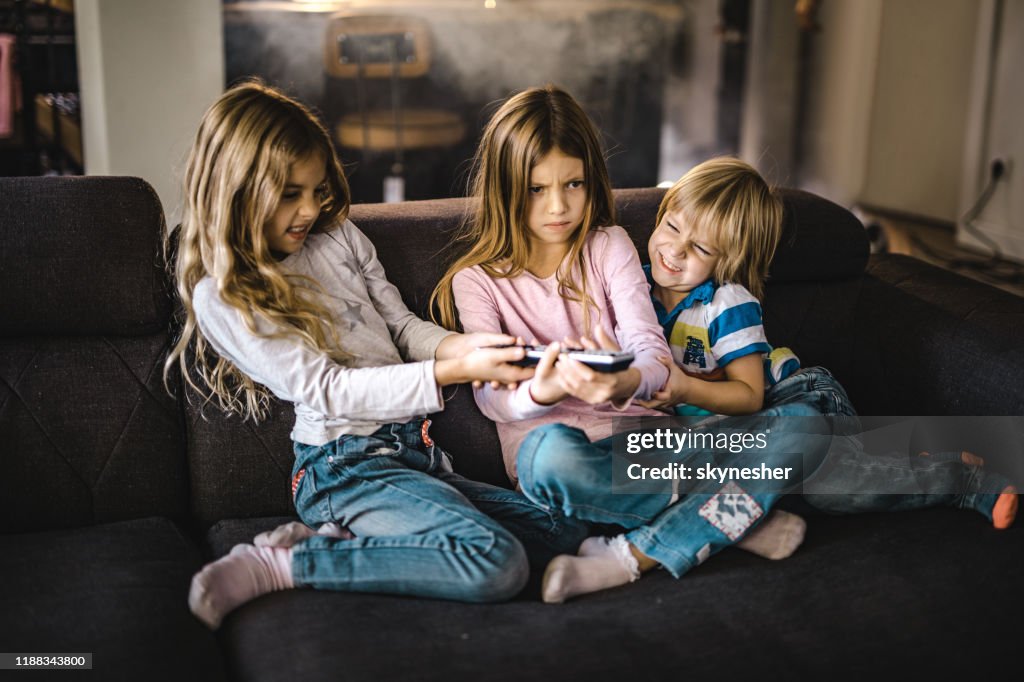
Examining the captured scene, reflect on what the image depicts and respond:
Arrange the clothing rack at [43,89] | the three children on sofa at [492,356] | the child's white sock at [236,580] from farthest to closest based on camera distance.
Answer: the clothing rack at [43,89], the three children on sofa at [492,356], the child's white sock at [236,580]

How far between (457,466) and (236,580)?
0.45 m

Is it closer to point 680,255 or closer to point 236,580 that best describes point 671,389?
point 680,255

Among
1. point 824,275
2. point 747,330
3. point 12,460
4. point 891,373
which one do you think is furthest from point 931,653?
point 12,460

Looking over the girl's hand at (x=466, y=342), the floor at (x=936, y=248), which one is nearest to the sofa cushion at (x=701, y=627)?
the girl's hand at (x=466, y=342)

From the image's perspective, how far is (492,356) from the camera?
139 cm

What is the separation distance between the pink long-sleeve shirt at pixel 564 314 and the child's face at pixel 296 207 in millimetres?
286

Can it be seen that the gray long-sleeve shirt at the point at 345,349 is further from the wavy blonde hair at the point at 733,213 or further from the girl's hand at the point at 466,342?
the wavy blonde hair at the point at 733,213

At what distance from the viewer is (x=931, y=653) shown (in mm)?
1184

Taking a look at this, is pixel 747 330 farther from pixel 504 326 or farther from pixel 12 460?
pixel 12 460

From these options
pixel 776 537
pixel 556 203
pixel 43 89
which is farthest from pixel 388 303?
pixel 43 89

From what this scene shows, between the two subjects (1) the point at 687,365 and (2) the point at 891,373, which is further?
(2) the point at 891,373

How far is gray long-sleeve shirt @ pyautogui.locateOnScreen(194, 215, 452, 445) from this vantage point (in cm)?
140

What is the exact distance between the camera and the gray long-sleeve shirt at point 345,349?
1400 millimetres

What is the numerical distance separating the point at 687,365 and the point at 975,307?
576 millimetres
